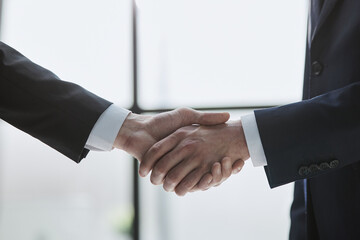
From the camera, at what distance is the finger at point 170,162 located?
3.97ft

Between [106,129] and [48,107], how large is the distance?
0.63 feet

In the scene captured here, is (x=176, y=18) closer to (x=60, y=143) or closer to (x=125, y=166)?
(x=125, y=166)

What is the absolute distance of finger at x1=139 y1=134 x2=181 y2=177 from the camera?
1229 mm

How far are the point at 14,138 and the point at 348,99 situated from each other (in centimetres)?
190

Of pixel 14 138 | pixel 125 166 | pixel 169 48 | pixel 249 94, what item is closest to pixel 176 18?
pixel 169 48

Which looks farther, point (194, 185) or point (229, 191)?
point (229, 191)

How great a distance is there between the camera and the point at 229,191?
6.94 feet

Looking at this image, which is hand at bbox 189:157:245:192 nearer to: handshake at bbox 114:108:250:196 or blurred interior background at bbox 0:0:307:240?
handshake at bbox 114:108:250:196

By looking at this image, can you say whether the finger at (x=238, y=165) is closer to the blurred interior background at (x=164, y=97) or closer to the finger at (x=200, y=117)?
the finger at (x=200, y=117)

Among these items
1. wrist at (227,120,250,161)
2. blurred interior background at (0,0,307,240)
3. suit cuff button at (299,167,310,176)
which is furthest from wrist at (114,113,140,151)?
blurred interior background at (0,0,307,240)

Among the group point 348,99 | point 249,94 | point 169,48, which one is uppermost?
point 348,99

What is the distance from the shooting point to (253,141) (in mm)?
1093

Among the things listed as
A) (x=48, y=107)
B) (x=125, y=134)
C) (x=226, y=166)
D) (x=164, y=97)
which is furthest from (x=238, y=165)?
(x=164, y=97)

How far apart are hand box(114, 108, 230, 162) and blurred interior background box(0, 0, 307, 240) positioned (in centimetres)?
77
